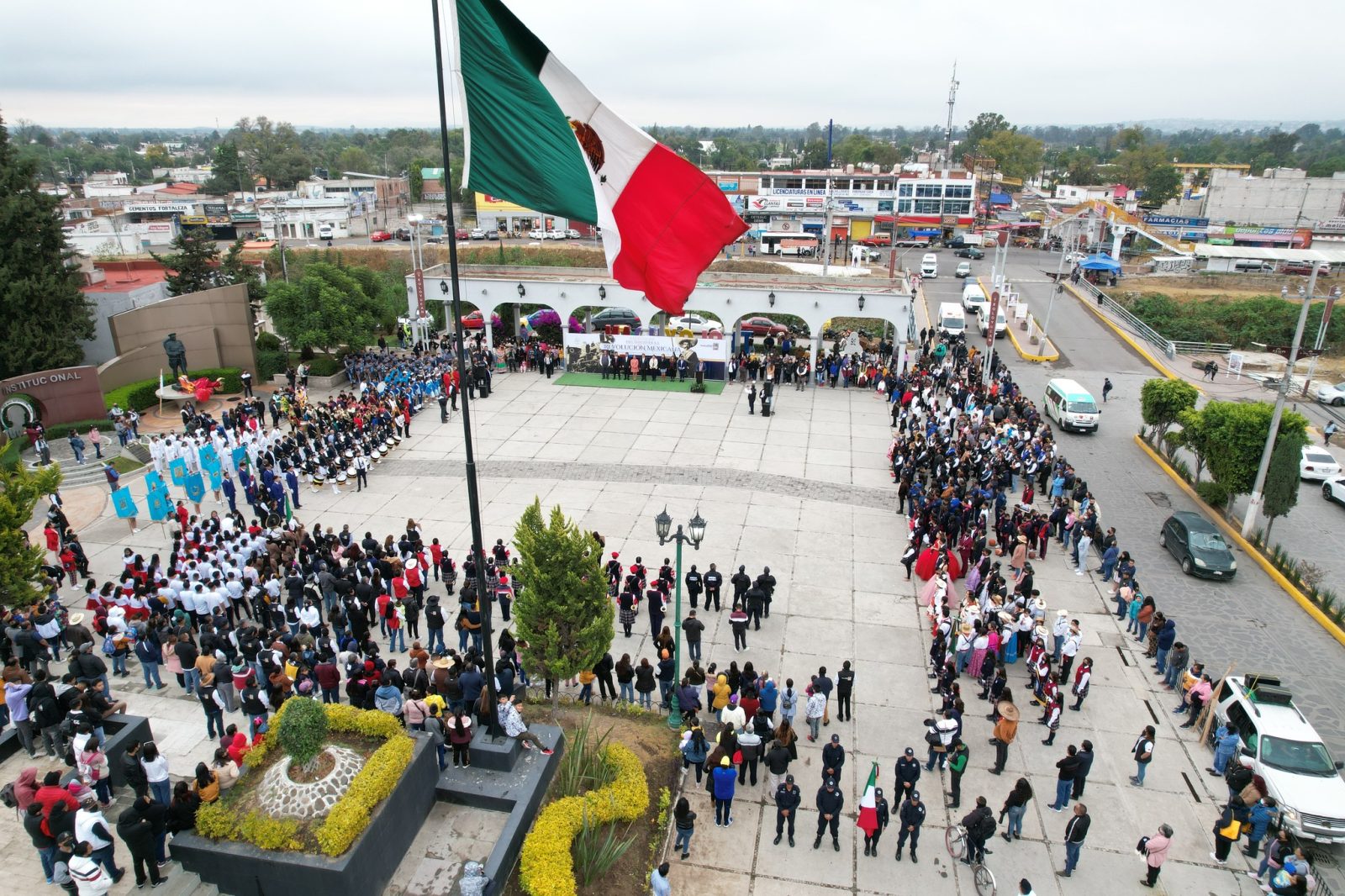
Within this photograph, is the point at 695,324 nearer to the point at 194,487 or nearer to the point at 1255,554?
the point at 194,487

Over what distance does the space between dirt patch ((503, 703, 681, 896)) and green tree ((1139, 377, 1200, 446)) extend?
18685 mm

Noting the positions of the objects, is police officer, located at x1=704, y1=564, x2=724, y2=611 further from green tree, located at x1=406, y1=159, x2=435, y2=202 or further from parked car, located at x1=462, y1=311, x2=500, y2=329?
green tree, located at x1=406, y1=159, x2=435, y2=202

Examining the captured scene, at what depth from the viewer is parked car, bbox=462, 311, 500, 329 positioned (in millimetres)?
36906

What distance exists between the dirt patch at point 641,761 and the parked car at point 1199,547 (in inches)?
504

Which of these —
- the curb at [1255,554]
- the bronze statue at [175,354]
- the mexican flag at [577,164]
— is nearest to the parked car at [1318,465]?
the curb at [1255,554]

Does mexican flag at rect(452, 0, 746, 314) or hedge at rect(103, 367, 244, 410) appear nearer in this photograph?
mexican flag at rect(452, 0, 746, 314)

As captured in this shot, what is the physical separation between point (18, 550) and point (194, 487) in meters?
6.21

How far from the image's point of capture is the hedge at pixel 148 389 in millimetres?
27250

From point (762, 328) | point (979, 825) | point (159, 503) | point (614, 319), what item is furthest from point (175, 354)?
point (979, 825)

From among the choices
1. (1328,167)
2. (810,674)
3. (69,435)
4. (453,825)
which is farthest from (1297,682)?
(1328,167)

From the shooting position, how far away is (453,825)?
1003 cm

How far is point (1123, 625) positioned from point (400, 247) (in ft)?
227

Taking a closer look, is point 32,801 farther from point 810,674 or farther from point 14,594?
point 810,674

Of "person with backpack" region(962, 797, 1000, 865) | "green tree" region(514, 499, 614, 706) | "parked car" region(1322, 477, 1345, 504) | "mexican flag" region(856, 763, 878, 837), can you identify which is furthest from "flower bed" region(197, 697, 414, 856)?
"parked car" region(1322, 477, 1345, 504)
